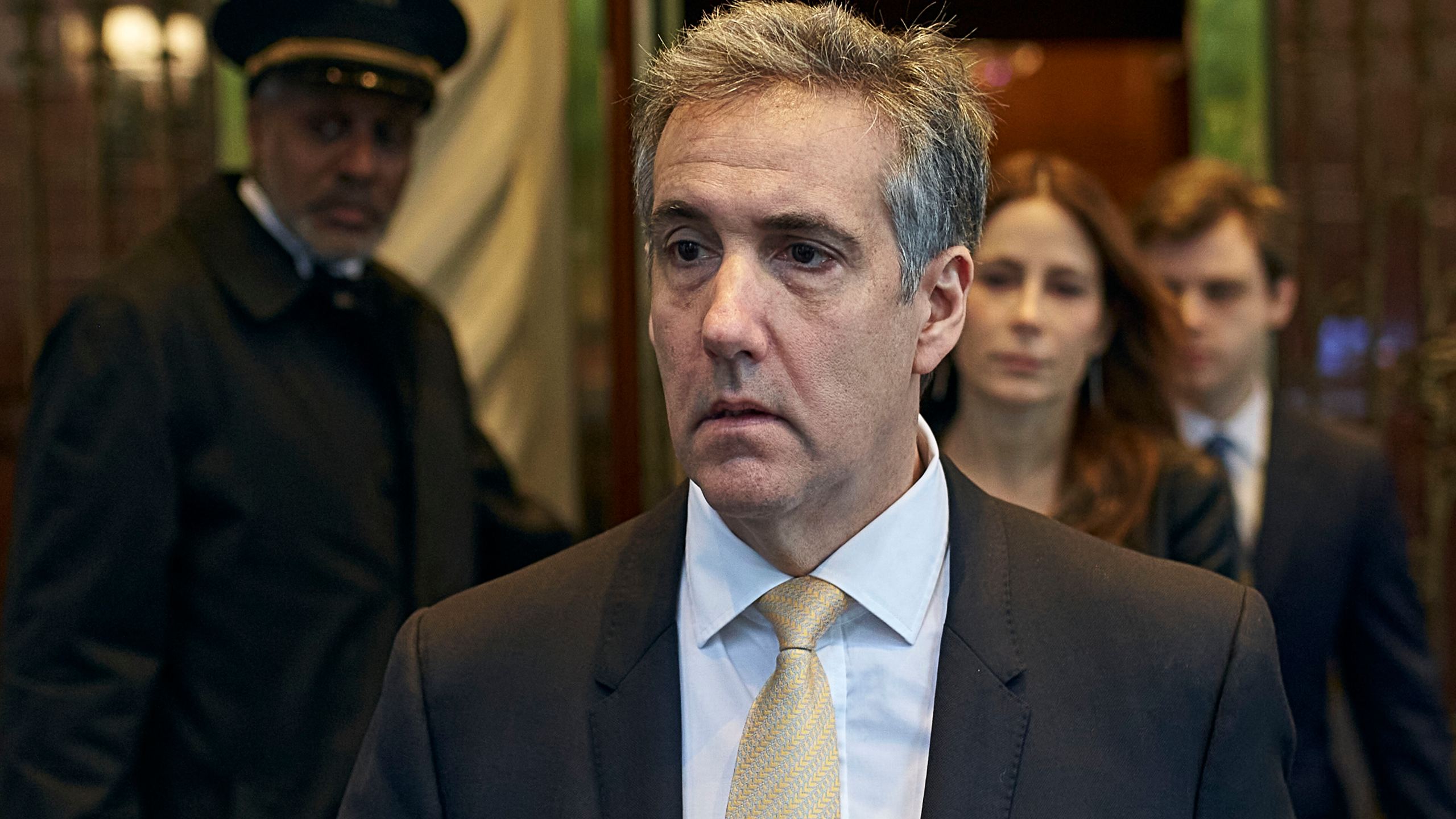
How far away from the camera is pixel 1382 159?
347cm

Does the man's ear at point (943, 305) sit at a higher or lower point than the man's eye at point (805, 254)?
lower

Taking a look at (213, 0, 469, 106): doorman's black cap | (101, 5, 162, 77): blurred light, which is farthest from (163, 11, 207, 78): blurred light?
(213, 0, 469, 106): doorman's black cap

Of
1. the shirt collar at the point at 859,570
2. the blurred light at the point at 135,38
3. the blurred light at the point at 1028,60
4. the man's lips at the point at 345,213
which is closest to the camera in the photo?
the shirt collar at the point at 859,570

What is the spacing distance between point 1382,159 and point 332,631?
270 cm

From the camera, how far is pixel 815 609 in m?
1.53

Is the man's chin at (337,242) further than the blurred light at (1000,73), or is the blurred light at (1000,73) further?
the blurred light at (1000,73)

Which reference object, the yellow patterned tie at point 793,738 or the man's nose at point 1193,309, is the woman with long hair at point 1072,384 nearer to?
the man's nose at point 1193,309

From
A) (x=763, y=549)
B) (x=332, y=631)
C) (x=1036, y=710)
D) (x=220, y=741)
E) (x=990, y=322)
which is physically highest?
(x=990, y=322)

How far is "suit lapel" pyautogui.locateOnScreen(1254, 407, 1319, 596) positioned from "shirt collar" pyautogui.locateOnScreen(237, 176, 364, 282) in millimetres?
1827

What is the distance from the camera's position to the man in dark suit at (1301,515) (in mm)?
2723

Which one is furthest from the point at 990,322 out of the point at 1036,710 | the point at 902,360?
the point at 1036,710

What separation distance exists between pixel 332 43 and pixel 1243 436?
202 centimetres

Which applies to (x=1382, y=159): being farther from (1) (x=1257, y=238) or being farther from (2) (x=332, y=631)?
(2) (x=332, y=631)

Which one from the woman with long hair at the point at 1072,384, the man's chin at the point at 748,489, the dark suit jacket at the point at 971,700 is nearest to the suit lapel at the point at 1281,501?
the woman with long hair at the point at 1072,384
